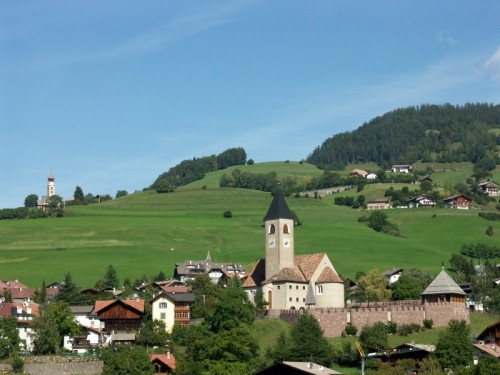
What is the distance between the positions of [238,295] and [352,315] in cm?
1135

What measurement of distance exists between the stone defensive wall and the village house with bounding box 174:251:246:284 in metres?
42.1

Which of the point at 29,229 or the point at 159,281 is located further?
the point at 29,229

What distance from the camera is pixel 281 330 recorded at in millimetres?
103438

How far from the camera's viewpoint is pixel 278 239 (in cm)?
11712

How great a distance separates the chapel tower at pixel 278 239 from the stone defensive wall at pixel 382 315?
28.1ft

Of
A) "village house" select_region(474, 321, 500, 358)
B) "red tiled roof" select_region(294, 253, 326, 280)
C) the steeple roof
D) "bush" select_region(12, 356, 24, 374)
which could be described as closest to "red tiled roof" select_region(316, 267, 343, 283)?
"red tiled roof" select_region(294, 253, 326, 280)

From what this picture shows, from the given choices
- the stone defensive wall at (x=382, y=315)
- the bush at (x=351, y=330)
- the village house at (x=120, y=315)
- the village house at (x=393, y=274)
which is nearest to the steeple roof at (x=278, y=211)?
the stone defensive wall at (x=382, y=315)

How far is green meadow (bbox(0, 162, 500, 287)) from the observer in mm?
158875

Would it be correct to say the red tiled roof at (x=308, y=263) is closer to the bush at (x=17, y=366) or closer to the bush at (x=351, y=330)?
the bush at (x=351, y=330)

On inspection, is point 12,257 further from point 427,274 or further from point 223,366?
point 223,366

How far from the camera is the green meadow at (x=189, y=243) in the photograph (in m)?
159

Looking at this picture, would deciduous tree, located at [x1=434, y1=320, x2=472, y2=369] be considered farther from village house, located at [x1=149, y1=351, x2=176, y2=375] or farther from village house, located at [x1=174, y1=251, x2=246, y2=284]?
village house, located at [x1=174, y1=251, x2=246, y2=284]

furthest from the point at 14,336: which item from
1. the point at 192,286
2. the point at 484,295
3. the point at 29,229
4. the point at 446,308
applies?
the point at 29,229

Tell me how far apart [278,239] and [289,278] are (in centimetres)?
534
